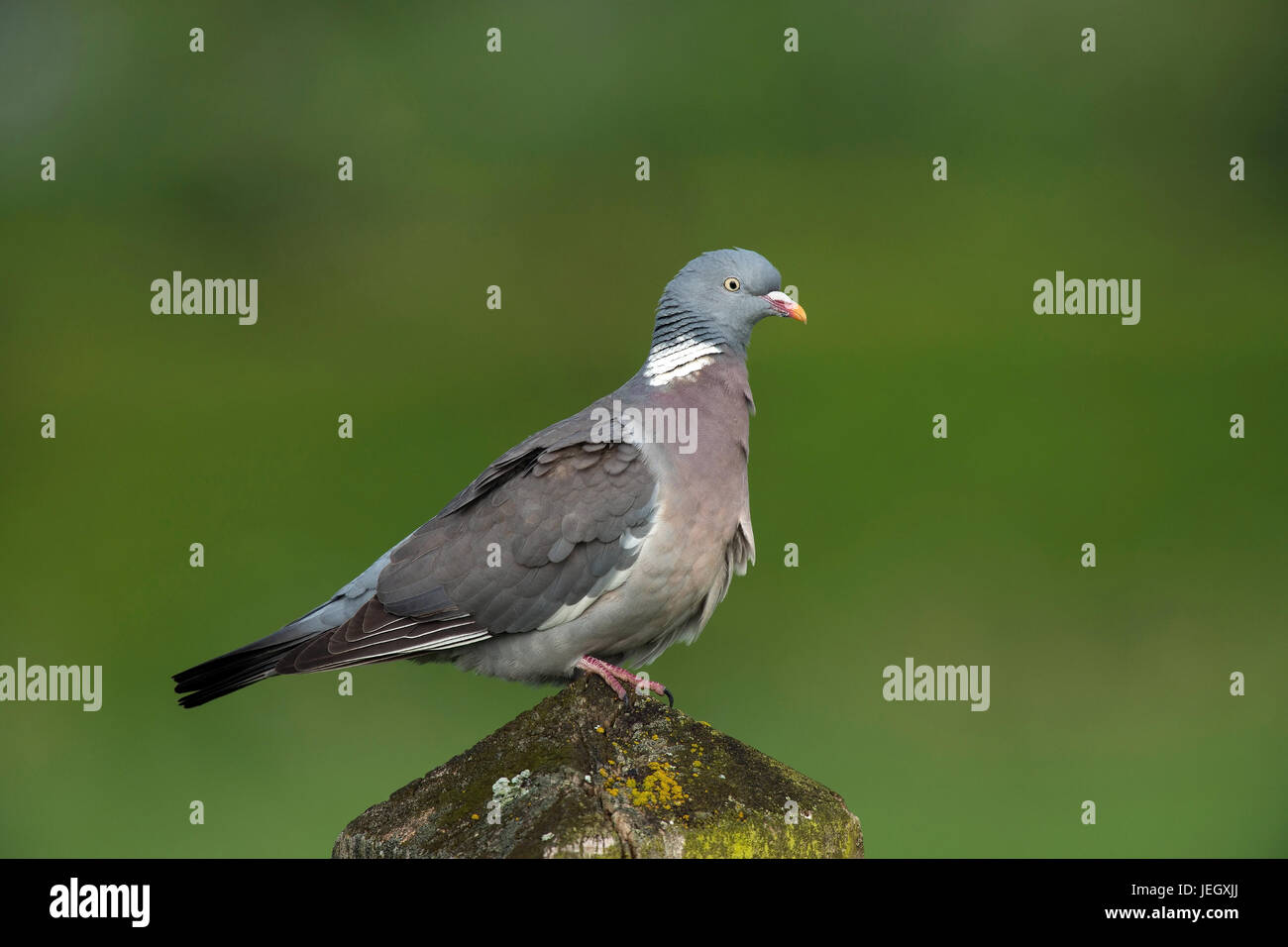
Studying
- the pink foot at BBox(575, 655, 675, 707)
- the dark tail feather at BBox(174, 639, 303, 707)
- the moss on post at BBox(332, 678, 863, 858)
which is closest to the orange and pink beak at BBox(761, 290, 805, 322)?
the pink foot at BBox(575, 655, 675, 707)

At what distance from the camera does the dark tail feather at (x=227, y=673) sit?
6715mm

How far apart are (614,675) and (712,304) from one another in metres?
1.94

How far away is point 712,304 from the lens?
730 centimetres

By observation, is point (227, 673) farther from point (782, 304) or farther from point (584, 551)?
point (782, 304)

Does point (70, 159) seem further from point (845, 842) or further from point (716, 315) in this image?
point (845, 842)

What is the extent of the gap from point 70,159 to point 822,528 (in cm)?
1055

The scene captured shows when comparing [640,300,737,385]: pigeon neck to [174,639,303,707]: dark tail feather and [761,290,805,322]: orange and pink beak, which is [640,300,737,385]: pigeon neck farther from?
[174,639,303,707]: dark tail feather

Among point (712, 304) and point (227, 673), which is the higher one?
point (712, 304)

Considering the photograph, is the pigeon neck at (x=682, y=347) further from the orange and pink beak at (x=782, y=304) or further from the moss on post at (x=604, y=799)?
the moss on post at (x=604, y=799)

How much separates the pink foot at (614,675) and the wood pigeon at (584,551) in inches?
0.8

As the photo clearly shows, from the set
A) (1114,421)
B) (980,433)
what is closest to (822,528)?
(980,433)

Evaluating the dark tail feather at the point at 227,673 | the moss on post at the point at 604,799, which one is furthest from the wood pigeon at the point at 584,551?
the moss on post at the point at 604,799

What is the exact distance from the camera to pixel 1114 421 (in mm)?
15461

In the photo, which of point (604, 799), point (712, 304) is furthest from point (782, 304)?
point (604, 799)
